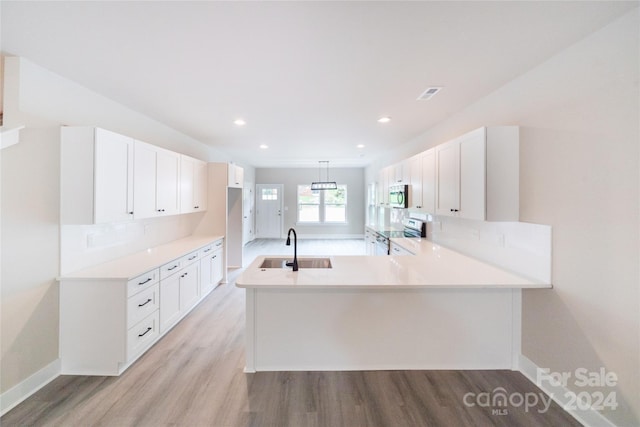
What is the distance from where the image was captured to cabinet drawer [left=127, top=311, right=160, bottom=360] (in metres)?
2.33

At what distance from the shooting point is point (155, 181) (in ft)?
10.3

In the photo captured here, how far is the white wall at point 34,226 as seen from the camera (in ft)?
6.30

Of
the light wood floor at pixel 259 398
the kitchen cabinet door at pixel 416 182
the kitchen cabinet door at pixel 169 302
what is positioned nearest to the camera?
the light wood floor at pixel 259 398

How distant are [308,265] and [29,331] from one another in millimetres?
2350

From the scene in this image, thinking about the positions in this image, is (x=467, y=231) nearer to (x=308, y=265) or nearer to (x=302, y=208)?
(x=308, y=265)

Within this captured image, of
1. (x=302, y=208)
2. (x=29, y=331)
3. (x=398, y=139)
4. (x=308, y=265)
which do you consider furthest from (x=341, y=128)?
(x=302, y=208)

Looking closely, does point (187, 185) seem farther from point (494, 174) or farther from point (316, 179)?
point (316, 179)

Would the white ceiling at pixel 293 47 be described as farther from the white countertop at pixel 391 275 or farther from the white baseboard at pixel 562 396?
the white baseboard at pixel 562 396

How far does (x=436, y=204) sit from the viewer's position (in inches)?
125

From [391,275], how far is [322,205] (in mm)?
7466

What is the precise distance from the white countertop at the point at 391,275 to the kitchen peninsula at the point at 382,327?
3 centimetres

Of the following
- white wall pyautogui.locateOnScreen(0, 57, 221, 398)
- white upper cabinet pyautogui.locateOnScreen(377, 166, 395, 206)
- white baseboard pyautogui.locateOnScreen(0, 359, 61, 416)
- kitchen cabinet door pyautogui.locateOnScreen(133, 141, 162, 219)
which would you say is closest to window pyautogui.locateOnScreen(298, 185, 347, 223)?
white upper cabinet pyautogui.locateOnScreen(377, 166, 395, 206)

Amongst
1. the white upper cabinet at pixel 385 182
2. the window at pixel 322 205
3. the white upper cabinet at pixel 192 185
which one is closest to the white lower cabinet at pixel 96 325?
the white upper cabinet at pixel 192 185

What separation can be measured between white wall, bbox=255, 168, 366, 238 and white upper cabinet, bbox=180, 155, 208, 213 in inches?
200
